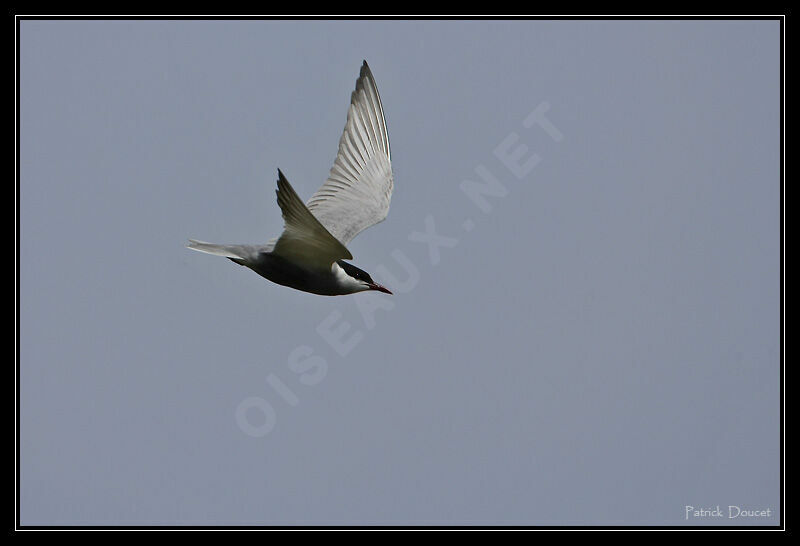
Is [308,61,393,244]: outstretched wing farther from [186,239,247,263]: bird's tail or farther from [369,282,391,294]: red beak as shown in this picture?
[186,239,247,263]: bird's tail

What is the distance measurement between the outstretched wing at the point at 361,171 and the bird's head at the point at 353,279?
742 millimetres

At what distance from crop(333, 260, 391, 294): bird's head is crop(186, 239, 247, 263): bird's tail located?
724 mm

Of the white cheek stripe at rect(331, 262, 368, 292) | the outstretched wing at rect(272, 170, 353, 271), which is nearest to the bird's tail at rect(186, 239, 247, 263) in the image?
the outstretched wing at rect(272, 170, 353, 271)

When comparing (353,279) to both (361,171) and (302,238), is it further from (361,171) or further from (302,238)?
(361,171)

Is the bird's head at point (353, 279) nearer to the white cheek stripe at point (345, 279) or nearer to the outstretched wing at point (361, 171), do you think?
the white cheek stripe at point (345, 279)

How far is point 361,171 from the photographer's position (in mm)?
8148

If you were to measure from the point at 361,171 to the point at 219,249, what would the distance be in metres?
2.25

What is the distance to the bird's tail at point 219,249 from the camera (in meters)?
6.25

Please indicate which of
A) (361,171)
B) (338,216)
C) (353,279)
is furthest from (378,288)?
(361,171)

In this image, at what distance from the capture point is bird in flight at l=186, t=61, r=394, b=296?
5809 millimetres

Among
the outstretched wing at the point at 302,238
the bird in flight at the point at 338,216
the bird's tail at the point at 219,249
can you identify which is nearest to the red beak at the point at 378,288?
the bird in flight at the point at 338,216
